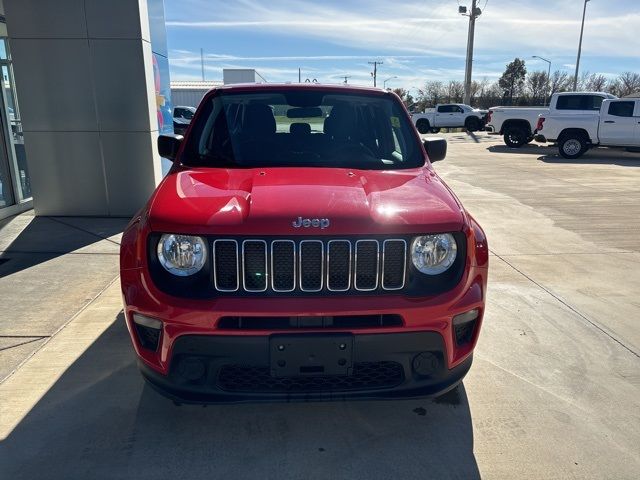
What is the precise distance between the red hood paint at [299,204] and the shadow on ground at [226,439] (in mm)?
1155

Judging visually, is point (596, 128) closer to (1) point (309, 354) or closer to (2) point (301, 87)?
(2) point (301, 87)

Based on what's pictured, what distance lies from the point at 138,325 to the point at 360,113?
7.39ft

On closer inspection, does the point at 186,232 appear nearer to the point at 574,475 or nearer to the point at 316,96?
the point at 316,96

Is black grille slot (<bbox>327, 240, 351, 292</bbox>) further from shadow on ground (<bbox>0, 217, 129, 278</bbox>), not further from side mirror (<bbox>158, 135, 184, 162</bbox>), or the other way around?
shadow on ground (<bbox>0, 217, 129, 278</bbox>)

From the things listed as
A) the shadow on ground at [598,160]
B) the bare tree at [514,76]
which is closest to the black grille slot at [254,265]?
the shadow on ground at [598,160]

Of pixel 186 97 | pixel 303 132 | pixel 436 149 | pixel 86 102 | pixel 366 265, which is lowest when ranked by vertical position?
pixel 366 265

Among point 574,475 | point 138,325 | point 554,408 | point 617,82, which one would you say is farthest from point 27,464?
point 617,82

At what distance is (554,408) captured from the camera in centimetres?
303

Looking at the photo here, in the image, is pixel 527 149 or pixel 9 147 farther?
pixel 527 149

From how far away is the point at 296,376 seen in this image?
2373mm

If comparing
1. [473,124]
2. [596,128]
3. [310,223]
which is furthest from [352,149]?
[473,124]

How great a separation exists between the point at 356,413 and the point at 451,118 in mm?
29605

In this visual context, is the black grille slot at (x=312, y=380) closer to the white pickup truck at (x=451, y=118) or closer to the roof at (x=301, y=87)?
the roof at (x=301, y=87)

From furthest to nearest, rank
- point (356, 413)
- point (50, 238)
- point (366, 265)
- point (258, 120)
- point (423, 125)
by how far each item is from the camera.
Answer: point (423, 125)
point (50, 238)
point (258, 120)
point (356, 413)
point (366, 265)
